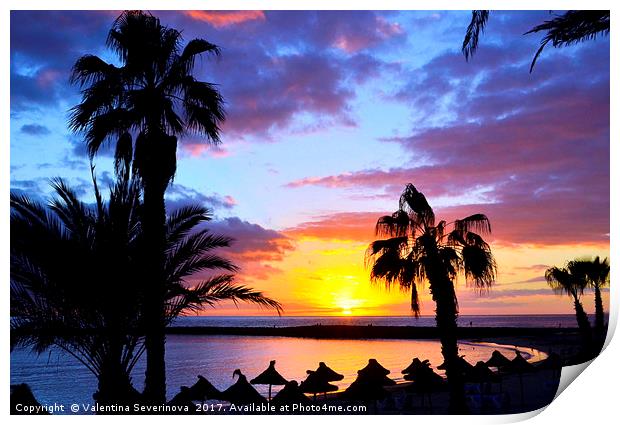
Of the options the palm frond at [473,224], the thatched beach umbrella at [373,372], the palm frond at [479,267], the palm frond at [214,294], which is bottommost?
the thatched beach umbrella at [373,372]

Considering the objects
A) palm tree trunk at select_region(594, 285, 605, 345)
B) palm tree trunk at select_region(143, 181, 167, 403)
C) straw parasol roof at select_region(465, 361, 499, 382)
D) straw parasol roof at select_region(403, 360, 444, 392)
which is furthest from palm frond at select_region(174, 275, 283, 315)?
straw parasol roof at select_region(465, 361, 499, 382)

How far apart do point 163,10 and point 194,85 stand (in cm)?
132

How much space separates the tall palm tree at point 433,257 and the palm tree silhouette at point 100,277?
3.15m

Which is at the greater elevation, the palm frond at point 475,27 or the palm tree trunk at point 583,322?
the palm frond at point 475,27

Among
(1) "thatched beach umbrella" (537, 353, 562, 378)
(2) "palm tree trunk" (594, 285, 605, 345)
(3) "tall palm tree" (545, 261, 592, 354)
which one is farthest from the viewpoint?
(3) "tall palm tree" (545, 261, 592, 354)

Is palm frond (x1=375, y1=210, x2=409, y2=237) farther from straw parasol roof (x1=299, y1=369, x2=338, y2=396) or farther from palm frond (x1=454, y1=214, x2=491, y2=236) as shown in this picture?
straw parasol roof (x1=299, y1=369, x2=338, y2=396)

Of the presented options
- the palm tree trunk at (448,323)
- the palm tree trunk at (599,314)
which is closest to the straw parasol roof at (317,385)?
the palm tree trunk at (448,323)

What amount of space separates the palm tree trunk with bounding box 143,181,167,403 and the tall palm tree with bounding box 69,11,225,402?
2 centimetres

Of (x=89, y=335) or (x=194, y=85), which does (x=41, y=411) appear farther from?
(x=194, y=85)

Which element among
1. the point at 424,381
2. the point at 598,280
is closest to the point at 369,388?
the point at 424,381

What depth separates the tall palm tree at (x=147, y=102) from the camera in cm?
955

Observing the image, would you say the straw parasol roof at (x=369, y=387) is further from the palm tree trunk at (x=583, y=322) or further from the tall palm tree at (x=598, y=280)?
the tall palm tree at (x=598, y=280)

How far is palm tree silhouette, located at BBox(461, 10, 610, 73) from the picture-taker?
884cm
